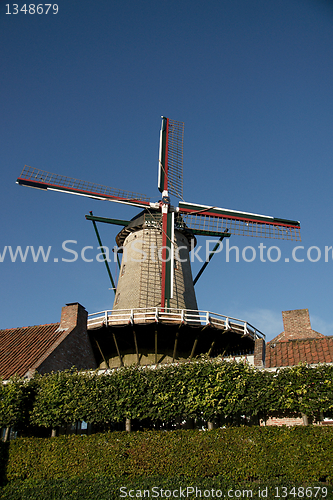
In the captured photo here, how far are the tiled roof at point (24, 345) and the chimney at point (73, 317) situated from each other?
1.14ft

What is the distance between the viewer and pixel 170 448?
10.2 metres

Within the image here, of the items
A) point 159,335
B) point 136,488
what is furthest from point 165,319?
point 136,488

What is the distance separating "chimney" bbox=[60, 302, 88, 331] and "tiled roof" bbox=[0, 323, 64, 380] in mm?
348

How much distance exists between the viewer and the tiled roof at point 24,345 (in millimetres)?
14546

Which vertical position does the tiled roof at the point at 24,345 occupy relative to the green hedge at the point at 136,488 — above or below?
above

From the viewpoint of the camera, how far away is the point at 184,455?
33.0 feet

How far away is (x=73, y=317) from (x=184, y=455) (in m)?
8.02

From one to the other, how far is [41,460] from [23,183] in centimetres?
1283

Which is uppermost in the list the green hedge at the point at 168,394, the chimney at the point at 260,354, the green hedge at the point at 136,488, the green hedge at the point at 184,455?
the chimney at the point at 260,354

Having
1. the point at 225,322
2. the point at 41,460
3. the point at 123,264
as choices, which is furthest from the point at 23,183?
the point at 41,460

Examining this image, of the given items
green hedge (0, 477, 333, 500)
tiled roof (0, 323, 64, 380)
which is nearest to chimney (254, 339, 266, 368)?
green hedge (0, 477, 333, 500)

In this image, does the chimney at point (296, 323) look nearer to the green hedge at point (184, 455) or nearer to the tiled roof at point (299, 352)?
the tiled roof at point (299, 352)

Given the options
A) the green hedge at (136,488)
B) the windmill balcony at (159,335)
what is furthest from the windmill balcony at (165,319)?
the green hedge at (136,488)

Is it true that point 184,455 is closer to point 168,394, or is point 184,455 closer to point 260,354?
point 168,394
